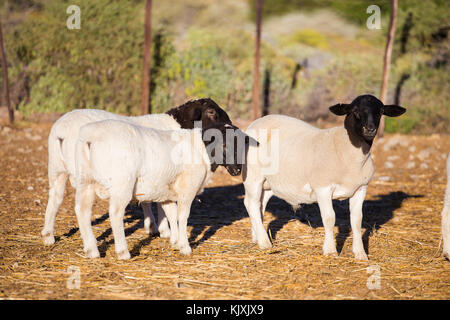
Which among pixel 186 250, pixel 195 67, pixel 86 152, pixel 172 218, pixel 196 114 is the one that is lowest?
pixel 186 250

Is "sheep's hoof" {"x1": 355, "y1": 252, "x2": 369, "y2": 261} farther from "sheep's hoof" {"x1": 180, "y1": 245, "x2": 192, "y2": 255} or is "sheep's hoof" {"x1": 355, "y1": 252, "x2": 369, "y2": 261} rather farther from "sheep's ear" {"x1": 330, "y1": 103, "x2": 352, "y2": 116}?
"sheep's hoof" {"x1": 180, "y1": 245, "x2": 192, "y2": 255}

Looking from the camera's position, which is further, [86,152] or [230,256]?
[230,256]

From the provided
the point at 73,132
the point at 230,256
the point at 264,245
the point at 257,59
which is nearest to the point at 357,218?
the point at 264,245

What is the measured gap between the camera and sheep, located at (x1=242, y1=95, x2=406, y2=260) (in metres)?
6.34

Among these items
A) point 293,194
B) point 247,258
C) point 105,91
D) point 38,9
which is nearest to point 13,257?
point 247,258

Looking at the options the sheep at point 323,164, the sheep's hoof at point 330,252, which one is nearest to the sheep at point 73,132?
the sheep at point 323,164

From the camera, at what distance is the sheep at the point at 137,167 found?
235 inches

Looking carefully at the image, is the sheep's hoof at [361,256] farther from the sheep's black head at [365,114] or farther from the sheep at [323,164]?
the sheep's black head at [365,114]

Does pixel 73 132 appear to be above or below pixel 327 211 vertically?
above

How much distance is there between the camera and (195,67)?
22.4 metres

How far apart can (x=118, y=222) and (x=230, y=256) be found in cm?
154

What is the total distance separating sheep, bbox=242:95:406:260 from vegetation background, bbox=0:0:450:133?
41.3 feet

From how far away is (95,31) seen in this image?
21875 millimetres

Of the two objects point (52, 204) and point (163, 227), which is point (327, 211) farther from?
point (52, 204)
